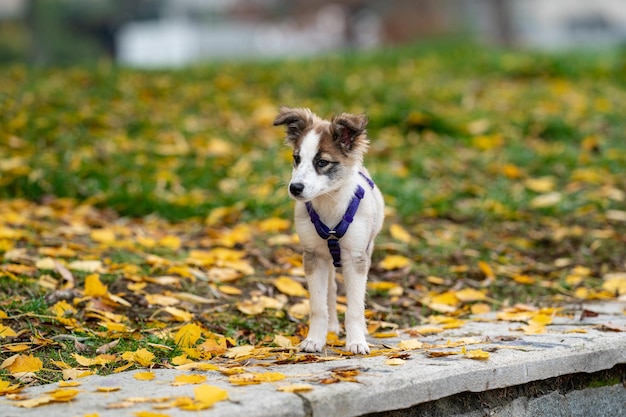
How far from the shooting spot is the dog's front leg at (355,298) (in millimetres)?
4160

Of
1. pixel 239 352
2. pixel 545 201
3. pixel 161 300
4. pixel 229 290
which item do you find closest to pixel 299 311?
pixel 229 290

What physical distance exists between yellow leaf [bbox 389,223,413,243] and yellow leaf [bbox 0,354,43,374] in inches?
127

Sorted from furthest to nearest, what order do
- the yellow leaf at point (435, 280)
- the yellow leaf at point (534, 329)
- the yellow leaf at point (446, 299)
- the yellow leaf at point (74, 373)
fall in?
the yellow leaf at point (435, 280) < the yellow leaf at point (446, 299) < the yellow leaf at point (534, 329) < the yellow leaf at point (74, 373)

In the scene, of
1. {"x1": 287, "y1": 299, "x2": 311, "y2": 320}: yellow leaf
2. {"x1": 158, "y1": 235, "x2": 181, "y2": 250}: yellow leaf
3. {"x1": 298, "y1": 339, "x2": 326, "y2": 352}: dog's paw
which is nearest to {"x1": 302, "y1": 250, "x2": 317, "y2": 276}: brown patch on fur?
{"x1": 298, "y1": 339, "x2": 326, "y2": 352}: dog's paw

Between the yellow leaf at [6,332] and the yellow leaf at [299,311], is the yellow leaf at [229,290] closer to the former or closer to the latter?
the yellow leaf at [299,311]

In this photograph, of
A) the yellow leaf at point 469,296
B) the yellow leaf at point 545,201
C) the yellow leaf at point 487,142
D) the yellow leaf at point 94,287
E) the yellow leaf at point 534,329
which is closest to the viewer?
the yellow leaf at point 534,329

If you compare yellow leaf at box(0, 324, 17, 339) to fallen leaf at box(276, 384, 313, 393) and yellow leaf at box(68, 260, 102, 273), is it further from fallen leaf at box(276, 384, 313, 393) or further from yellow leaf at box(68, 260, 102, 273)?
fallen leaf at box(276, 384, 313, 393)

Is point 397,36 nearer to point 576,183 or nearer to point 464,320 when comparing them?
point 576,183

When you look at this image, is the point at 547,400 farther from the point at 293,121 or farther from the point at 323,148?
the point at 293,121

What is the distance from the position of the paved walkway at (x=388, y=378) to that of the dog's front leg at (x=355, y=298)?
21 cm

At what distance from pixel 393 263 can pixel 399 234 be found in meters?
0.63

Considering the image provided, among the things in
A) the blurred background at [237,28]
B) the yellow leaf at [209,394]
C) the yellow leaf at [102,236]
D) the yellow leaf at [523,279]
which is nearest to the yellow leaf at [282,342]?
the yellow leaf at [209,394]

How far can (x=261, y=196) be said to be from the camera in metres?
7.54

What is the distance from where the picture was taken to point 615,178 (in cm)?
830
